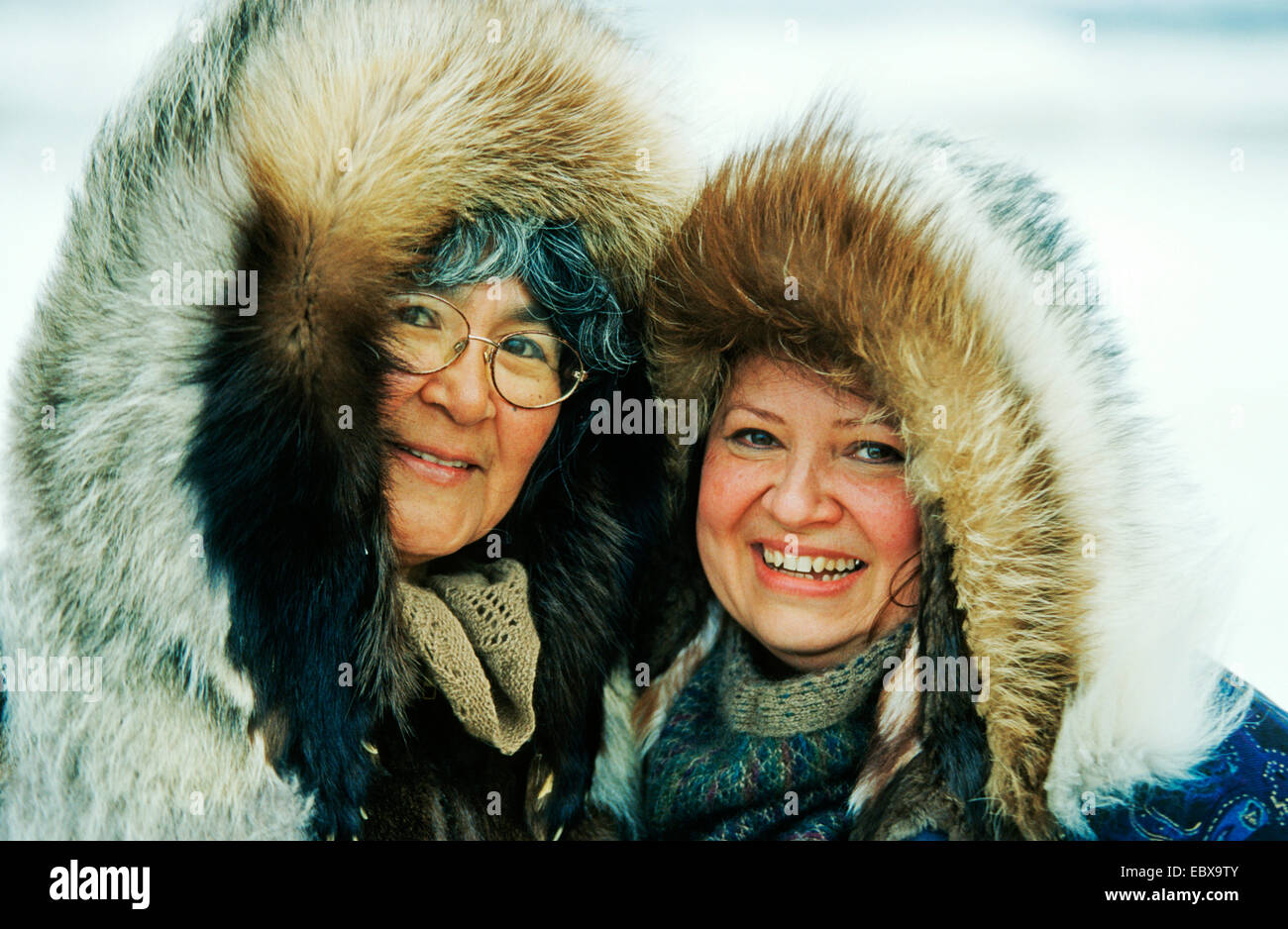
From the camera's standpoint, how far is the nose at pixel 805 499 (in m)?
1.61

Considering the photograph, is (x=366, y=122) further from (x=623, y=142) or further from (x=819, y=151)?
(x=819, y=151)

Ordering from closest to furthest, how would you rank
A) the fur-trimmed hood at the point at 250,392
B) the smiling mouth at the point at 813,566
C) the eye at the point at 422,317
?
the fur-trimmed hood at the point at 250,392, the eye at the point at 422,317, the smiling mouth at the point at 813,566

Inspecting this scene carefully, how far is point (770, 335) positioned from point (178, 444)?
0.86 m

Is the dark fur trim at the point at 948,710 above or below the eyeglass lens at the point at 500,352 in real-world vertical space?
below

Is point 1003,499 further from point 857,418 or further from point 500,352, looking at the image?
point 500,352

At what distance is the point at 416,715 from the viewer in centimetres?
162

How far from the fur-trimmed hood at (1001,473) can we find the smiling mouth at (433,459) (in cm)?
49

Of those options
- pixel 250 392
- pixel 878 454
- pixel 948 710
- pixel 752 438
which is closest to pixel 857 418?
pixel 878 454

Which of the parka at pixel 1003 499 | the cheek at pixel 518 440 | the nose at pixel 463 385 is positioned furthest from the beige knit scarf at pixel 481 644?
the parka at pixel 1003 499

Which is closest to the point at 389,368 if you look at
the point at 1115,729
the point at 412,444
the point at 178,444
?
the point at 412,444

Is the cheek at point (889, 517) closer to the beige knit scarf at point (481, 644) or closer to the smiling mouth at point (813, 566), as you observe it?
the smiling mouth at point (813, 566)

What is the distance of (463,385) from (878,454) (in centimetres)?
63

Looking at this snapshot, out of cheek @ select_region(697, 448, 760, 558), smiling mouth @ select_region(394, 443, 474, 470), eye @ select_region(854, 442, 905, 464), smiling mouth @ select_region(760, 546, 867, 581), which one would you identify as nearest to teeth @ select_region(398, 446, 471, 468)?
smiling mouth @ select_region(394, 443, 474, 470)
